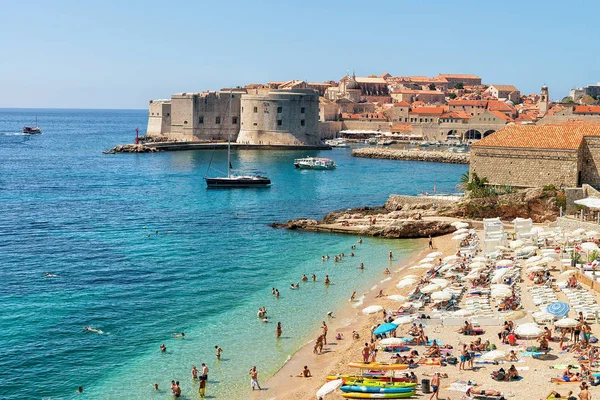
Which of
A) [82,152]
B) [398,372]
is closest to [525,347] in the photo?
[398,372]

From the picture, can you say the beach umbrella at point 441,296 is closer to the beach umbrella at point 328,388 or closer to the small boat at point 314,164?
the beach umbrella at point 328,388

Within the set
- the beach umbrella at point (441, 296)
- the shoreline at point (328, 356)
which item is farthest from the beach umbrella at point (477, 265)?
the beach umbrella at point (441, 296)

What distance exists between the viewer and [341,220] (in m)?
35.3

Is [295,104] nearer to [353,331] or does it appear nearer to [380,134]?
[380,134]

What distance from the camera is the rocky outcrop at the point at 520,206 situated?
31155 millimetres

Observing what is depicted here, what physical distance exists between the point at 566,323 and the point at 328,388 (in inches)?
221

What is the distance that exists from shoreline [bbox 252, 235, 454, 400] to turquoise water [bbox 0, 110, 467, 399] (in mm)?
441

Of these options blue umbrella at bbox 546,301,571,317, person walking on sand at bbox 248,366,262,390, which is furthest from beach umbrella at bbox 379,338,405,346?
blue umbrella at bbox 546,301,571,317

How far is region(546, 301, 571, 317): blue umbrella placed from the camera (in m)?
17.1

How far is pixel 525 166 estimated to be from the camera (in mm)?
33125

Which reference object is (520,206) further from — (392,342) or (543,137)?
(392,342)

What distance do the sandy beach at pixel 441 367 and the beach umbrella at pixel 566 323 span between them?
39 cm

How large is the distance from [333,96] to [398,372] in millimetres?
114186

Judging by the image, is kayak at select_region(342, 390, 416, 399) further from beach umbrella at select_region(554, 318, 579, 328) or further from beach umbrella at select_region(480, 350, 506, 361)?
beach umbrella at select_region(554, 318, 579, 328)
